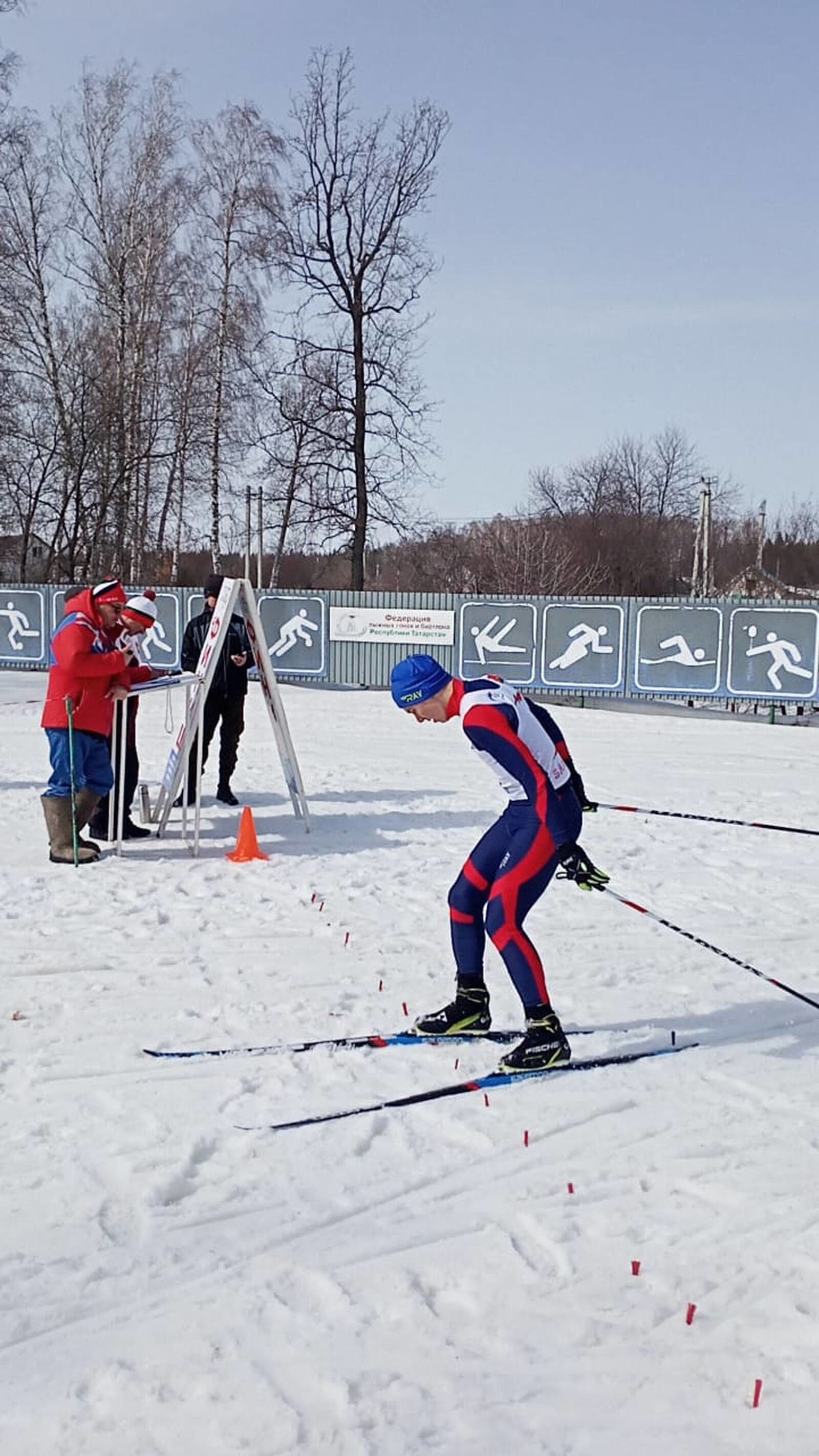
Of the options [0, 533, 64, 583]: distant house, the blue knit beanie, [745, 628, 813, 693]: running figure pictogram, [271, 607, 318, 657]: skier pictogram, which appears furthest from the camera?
[0, 533, 64, 583]: distant house

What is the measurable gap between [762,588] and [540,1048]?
55.4 meters

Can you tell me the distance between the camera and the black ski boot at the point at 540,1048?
491 centimetres

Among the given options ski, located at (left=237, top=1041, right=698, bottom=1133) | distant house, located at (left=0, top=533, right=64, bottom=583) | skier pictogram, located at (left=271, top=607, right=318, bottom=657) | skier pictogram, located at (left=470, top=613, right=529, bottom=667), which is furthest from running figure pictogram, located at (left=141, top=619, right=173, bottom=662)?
ski, located at (left=237, top=1041, right=698, bottom=1133)

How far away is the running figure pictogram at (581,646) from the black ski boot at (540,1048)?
1535 cm

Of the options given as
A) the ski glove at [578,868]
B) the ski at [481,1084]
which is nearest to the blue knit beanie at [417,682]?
the ski glove at [578,868]

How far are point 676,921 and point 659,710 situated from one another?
46.6 ft

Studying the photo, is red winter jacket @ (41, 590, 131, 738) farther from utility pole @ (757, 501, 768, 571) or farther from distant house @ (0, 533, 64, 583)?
utility pole @ (757, 501, 768, 571)

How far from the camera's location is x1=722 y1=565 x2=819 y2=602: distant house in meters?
53.5

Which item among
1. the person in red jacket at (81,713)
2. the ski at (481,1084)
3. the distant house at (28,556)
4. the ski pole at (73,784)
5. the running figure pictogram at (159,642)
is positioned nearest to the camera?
the ski at (481,1084)

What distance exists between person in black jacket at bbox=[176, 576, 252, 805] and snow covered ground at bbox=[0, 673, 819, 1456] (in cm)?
281

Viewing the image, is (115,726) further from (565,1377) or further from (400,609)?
(400,609)

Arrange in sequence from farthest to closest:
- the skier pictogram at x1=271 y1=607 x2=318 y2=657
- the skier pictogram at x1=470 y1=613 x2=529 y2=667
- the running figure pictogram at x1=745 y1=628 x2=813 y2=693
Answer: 1. the skier pictogram at x1=271 y1=607 x2=318 y2=657
2. the skier pictogram at x1=470 y1=613 x2=529 y2=667
3. the running figure pictogram at x1=745 y1=628 x2=813 y2=693

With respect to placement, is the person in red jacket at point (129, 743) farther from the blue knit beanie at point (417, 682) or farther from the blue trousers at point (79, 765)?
the blue knit beanie at point (417, 682)

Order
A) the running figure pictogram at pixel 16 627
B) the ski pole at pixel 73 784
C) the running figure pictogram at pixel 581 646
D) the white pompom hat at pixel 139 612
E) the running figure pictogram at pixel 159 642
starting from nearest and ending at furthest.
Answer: the ski pole at pixel 73 784
the white pompom hat at pixel 139 612
the running figure pictogram at pixel 581 646
the running figure pictogram at pixel 159 642
the running figure pictogram at pixel 16 627
